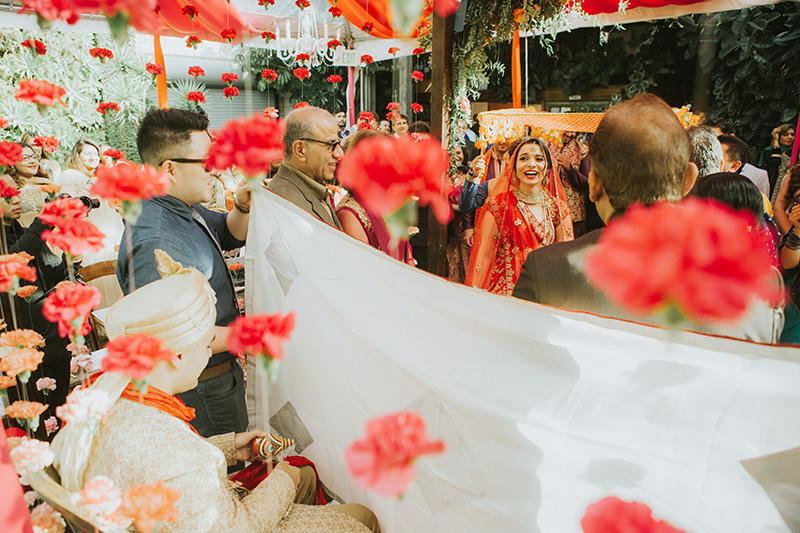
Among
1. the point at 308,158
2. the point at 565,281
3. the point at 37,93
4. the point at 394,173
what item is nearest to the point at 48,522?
the point at 37,93

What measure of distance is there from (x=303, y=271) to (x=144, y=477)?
30.5 inches

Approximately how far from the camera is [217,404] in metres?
1.83

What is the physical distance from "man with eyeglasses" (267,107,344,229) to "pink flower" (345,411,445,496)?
1416mm

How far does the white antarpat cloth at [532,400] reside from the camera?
0.84m

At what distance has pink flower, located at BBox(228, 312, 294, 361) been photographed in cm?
112

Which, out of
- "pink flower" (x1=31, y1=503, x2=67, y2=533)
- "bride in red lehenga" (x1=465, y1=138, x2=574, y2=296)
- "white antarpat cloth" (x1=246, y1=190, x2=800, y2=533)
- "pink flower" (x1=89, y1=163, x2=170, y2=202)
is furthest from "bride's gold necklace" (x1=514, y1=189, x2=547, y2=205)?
"pink flower" (x1=31, y1=503, x2=67, y2=533)

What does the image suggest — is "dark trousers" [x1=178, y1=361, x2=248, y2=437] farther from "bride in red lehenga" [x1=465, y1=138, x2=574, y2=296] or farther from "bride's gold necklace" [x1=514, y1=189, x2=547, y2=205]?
"bride's gold necklace" [x1=514, y1=189, x2=547, y2=205]

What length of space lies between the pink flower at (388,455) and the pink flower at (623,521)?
30cm

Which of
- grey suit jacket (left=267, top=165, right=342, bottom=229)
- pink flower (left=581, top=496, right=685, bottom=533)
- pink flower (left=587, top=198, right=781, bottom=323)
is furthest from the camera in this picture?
grey suit jacket (left=267, top=165, right=342, bottom=229)

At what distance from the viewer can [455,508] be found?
116 cm

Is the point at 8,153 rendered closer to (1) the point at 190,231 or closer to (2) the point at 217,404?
(1) the point at 190,231

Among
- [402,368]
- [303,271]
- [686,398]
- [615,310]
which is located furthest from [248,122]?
[686,398]

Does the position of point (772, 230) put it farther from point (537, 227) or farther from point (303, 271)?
point (303, 271)

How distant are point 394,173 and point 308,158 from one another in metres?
1.35
